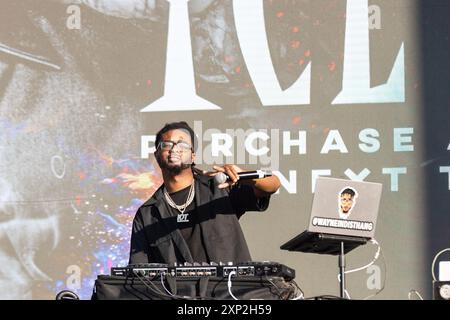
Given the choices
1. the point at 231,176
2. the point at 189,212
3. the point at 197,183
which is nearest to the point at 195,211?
the point at 189,212

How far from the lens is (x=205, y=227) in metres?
5.01

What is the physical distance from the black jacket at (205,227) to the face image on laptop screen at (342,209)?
67 centimetres

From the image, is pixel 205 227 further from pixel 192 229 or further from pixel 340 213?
pixel 340 213

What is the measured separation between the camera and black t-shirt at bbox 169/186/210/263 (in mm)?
4996

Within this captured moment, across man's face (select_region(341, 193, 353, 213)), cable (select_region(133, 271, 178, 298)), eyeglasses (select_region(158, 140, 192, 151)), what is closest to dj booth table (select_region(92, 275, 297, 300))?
cable (select_region(133, 271, 178, 298))

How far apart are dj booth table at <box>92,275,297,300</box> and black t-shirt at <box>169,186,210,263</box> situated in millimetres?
652

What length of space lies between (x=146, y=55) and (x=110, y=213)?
3.67 ft

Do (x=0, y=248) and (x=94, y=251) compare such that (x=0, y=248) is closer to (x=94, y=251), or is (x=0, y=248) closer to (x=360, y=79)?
(x=94, y=251)

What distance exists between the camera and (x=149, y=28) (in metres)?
7.59

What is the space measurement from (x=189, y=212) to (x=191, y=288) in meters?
0.86

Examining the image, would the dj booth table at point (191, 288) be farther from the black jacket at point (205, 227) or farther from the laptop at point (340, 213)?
the black jacket at point (205, 227)

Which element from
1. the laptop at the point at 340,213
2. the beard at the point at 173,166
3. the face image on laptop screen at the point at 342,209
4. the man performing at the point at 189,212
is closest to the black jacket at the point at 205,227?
the man performing at the point at 189,212

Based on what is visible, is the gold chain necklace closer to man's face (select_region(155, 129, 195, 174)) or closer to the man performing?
the man performing

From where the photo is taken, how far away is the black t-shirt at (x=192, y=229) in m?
5.00
